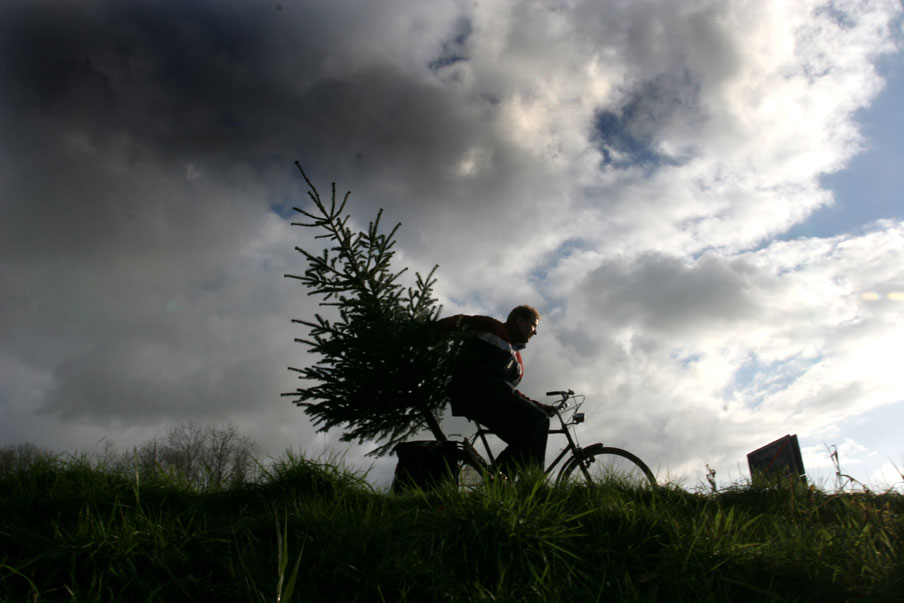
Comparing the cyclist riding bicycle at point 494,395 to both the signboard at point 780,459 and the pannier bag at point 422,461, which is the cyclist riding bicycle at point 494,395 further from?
the signboard at point 780,459

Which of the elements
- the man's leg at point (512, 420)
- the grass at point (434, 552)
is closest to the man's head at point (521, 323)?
the man's leg at point (512, 420)

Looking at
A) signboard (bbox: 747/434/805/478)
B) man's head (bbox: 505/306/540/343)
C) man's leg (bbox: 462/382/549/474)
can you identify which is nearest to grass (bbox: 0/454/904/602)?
man's leg (bbox: 462/382/549/474)

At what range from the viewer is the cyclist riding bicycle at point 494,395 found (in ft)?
20.1

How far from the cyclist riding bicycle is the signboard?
109 inches

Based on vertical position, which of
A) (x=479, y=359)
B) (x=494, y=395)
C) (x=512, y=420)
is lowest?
(x=512, y=420)

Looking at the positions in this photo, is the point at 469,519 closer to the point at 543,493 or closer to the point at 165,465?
the point at 543,493

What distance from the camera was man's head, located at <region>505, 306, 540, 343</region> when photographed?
22.2ft

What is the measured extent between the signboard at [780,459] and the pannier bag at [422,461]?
3573 millimetres

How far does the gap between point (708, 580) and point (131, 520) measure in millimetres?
3662

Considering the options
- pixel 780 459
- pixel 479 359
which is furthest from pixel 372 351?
pixel 780 459

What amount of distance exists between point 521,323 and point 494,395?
102cm

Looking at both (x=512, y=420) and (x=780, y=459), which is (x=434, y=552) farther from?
(x=780, y=459)

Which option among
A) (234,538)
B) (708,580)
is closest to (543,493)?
(708,580)

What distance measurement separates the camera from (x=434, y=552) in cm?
350
